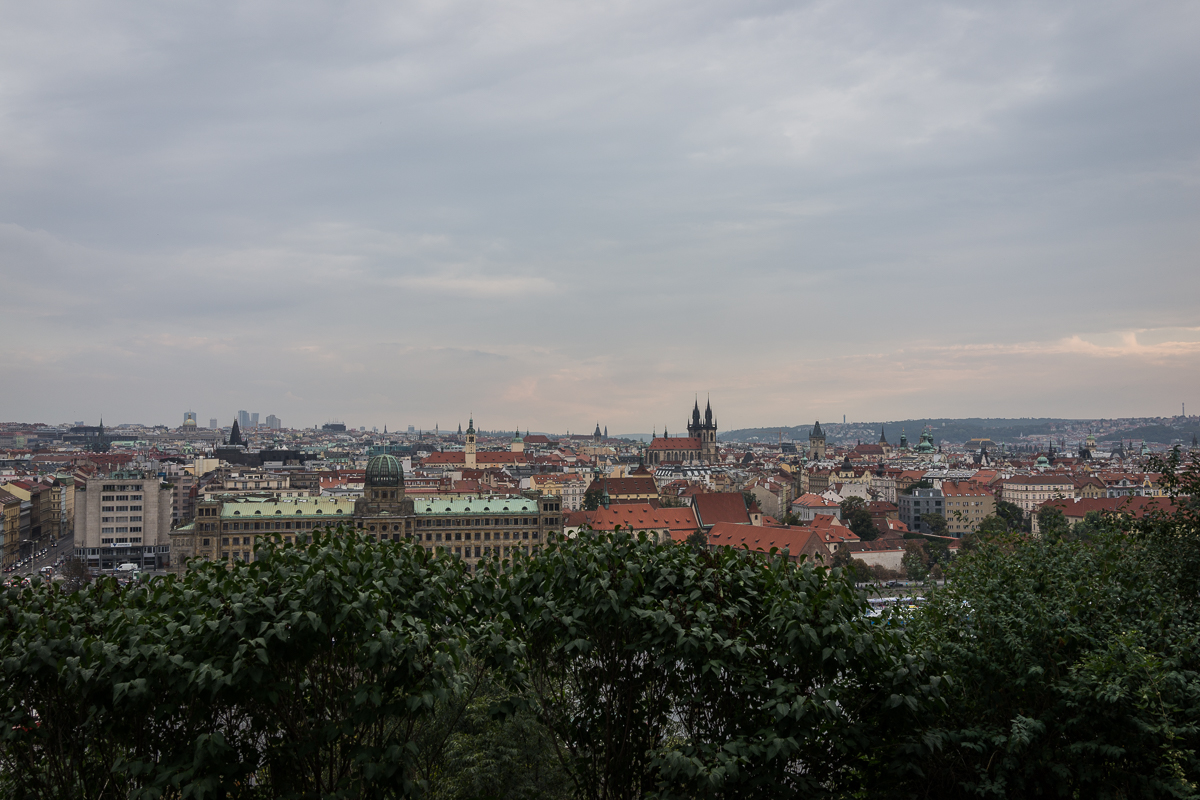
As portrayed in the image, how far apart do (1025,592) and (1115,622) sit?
114 centimetres

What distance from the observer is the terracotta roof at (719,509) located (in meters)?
86.7

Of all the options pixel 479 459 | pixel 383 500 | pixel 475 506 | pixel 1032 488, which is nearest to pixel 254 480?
pixel 383 500

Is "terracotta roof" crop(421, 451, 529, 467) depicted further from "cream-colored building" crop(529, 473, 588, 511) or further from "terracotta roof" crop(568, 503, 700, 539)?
"terracotta roof" crop(568, 503, 700, 539)

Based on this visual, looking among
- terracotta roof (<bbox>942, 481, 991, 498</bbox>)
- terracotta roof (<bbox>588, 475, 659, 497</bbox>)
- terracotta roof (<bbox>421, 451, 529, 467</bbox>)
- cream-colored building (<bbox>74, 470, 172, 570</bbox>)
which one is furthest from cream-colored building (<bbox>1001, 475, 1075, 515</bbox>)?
cream-colored building (<bbox>74, 470, 172, 570</bbox>)

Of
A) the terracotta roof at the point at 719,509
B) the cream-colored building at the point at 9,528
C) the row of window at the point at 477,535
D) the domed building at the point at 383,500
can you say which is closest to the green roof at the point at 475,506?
the domed building at the point at 383,500

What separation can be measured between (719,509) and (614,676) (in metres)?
77.3

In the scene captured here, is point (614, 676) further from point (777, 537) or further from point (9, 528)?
point (9, 528)

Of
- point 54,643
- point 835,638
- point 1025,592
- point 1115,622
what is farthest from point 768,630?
point 54,643

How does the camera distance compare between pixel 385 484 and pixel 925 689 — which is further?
pixel 385 484

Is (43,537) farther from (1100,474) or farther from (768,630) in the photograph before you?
(1100,474)

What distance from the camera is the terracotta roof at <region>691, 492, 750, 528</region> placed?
86688 mm

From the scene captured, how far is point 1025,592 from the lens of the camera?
39.4 ft

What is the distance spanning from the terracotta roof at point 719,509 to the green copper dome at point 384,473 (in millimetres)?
30727

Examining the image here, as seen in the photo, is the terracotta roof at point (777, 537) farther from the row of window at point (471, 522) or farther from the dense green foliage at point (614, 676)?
the dense green foliage at point (614, 676)
